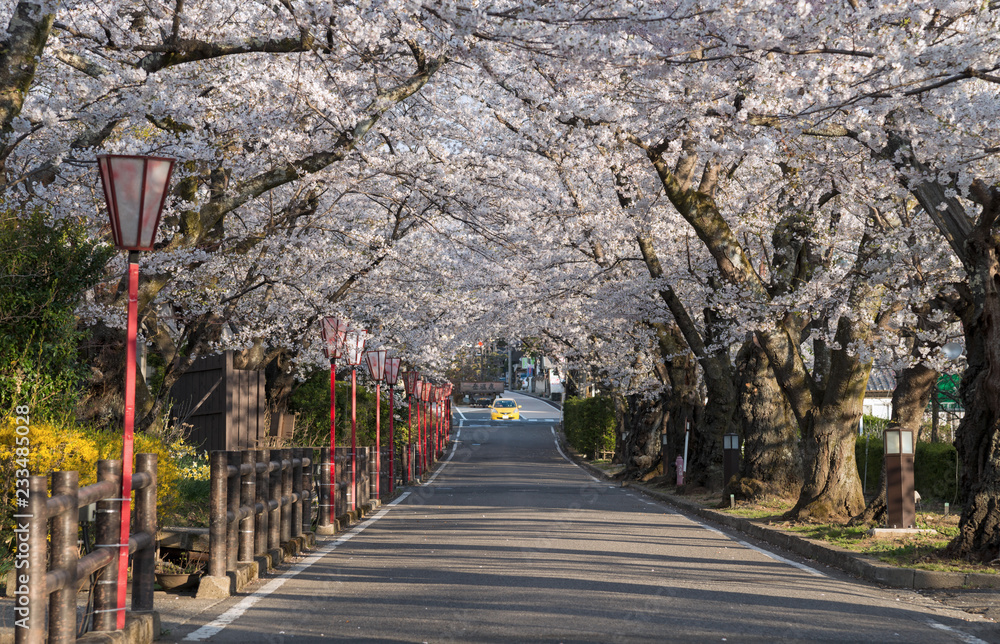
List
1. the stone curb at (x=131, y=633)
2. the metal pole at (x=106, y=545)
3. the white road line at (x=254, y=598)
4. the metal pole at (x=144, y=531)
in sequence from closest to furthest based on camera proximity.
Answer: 1. the stone curb at (x=131, y=633)
2. the metal pole at (x=106, y=545)
3. the metal pole at (x=144, y=531)
4. the white road line at (x=254, y=598)

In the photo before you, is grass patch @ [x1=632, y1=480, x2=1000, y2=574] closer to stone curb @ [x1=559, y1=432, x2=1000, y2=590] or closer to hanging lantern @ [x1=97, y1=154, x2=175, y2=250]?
stone curb @ [x1=559, y1=432, x2=1000, y2=590]

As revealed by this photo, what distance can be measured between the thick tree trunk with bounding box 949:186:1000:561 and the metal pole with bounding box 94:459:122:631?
325 inches

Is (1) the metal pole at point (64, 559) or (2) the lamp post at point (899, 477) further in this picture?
(2) the lamp post at point (899, 477)

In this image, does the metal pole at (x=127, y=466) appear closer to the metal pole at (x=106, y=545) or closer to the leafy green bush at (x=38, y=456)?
the metal pole at (x=106, y=545)

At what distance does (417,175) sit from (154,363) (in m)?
19.4

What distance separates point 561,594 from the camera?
8.43 meters

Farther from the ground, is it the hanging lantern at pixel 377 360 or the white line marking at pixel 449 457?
the hanging lantern at pixel 377 360

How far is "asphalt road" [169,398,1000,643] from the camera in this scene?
693 centimetres

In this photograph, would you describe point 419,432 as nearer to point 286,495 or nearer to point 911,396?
point 911,396

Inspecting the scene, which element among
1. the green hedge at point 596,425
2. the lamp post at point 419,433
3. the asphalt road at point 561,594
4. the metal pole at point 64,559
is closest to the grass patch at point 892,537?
the asphalt road at point 561,594

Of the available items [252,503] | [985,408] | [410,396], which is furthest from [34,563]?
[410,396]

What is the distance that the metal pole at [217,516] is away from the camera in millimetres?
8523

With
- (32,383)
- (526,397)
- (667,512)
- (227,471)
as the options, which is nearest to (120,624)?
(227,471)

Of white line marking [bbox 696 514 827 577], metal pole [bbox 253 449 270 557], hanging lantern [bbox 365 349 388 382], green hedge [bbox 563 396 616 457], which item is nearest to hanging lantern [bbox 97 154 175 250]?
metal pole [bbox 253 449 270 557]
